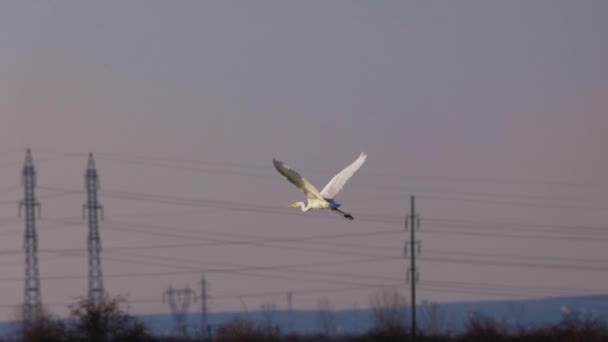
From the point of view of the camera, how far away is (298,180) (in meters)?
33.5

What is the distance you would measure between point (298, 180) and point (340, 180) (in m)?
2.34

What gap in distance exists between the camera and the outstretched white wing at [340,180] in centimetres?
3516

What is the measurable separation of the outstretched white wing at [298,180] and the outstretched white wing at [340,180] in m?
0.30

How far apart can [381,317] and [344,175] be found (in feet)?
113

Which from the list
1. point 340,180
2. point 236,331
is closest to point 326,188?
point 340,180

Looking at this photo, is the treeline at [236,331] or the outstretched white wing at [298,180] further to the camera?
the treeline at [236,331]

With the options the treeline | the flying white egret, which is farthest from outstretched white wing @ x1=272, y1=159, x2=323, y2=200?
the treeline

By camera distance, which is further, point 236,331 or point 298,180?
point 236,331

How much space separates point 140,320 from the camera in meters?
59.7

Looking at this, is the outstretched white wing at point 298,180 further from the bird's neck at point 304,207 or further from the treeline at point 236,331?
the treeline at point 236,331

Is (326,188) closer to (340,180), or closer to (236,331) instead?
(340,180)

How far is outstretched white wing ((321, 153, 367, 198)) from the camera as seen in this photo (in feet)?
115

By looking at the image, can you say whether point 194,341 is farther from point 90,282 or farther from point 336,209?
point 336,209

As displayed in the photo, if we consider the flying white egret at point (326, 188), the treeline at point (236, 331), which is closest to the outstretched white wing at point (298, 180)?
the flying white egret at point (326, 188)
